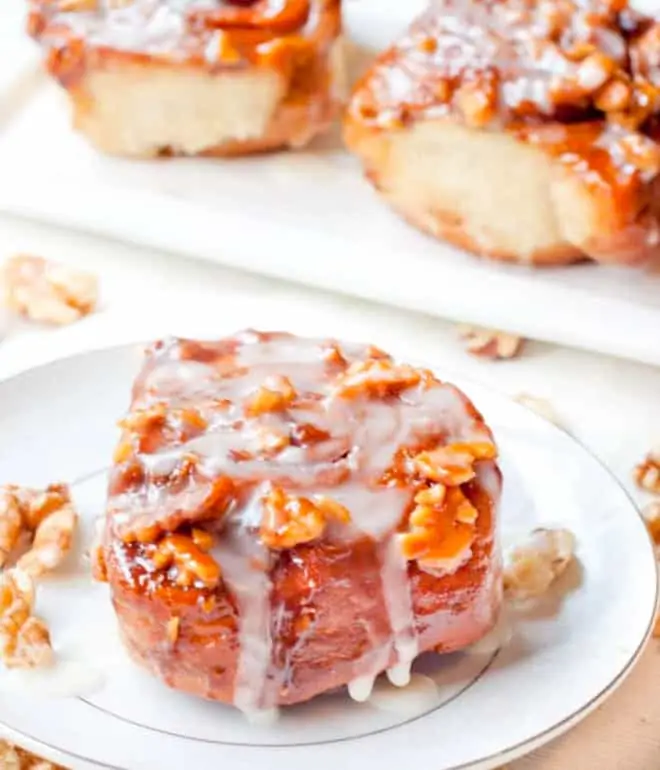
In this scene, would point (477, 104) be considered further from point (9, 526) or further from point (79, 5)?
point (9, 526)

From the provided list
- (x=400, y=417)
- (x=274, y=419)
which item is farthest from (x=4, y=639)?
(x=400, y=417)

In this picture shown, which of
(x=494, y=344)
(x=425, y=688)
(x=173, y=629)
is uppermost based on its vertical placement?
(x=173, y=629)

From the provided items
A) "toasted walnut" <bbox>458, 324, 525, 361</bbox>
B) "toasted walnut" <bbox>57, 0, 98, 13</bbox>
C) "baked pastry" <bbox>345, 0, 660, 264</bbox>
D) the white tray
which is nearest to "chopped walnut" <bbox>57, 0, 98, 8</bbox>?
"toasted walnut" <bbox>57, 0, 98, 13</bbox>

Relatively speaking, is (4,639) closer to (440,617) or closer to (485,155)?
(440,617)

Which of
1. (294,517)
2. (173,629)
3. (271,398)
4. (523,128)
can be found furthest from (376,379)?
(523,128)

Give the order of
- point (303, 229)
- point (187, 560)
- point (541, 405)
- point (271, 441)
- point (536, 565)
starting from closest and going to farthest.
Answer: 1. point (187, 560)
2. point (271, 441)
3. point (536, 565)
4. point (541, 405)
5. point (303, 229)

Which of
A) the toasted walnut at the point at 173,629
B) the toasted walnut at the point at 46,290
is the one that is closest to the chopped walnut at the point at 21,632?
the toasted walnut at the point at 173,629

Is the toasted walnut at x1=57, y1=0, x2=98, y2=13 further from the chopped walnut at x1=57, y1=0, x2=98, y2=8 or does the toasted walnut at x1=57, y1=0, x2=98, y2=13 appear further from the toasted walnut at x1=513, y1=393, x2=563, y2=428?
the toasted walnut at x1=513, y1=393, x2=563, y2=428

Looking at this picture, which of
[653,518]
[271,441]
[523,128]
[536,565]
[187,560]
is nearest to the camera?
[187,560]
